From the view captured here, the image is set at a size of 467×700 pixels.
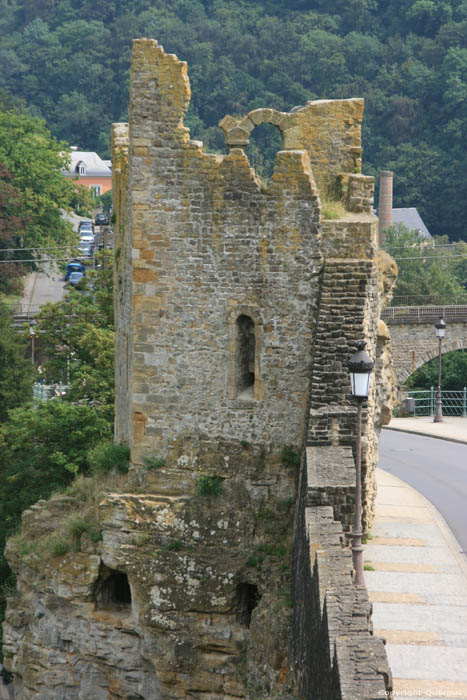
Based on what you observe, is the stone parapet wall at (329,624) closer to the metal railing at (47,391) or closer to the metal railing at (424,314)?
the metal railing at (47,391)

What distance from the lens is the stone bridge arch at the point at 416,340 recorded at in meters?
57.4

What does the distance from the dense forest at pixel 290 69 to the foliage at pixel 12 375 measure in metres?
60.3

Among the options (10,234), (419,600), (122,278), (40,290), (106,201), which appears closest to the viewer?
(419,600)

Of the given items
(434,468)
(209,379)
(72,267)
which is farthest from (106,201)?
(209,379)

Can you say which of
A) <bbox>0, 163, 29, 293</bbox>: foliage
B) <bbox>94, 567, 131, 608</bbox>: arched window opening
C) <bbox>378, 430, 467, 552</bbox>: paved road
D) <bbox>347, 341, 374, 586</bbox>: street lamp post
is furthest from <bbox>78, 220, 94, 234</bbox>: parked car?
<bbox>347, 341, 374, 586</bbox>: street lamp post

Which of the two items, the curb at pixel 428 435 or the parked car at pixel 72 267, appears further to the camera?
the parked car at pixel 72 267

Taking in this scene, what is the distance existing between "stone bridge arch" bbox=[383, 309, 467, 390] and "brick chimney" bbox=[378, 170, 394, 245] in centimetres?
2681

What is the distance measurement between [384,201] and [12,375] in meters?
48.2

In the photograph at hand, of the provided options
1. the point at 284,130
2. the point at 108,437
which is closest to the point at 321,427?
the point at 284,130

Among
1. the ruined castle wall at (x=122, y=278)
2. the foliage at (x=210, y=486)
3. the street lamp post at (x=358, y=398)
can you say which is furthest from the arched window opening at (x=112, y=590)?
the street lamp post at (x=358, y=398)

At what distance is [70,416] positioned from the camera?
34.0 metres

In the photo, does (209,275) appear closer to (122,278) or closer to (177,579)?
(122,278)

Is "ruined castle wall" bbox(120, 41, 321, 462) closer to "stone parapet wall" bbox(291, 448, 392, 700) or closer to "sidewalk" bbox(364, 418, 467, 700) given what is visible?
"sidewalk" bbox(364, 418, 467, 700)

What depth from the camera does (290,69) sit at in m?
117
